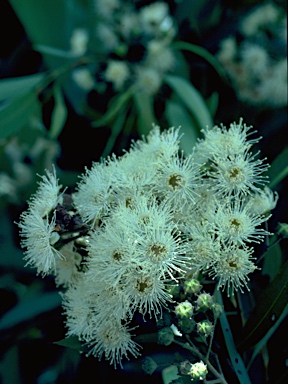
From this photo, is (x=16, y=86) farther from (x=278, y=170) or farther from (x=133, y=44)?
(x=278, y=170)

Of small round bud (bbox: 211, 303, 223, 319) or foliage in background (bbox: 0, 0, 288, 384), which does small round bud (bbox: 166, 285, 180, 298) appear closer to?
small round bud (bbox: 211, 303, 223, 319)

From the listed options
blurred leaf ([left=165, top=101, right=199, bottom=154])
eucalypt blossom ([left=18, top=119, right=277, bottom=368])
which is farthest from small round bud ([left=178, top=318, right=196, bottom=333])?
blurred leaf ([left=165, top=101, right=199, bottom=154])

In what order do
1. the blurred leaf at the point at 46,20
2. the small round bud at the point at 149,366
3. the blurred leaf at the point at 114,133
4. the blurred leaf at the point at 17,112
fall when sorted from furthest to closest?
1. the blurred leaf at the point at 46,20
2. the blurred leaf at the point at 114,133
3. the blurred leaf at the point at 17,112
4. the small round bud at the point at 149,366

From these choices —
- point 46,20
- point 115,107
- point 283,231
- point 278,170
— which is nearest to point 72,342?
point 283,231

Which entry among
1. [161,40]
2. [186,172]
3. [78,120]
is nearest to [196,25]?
[161,40]

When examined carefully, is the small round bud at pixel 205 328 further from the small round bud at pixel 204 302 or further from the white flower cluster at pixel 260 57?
the white flower cluster at pixel 260 57

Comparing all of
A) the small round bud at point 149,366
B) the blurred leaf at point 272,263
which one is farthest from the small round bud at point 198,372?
the blurred leaf at point 272,263
